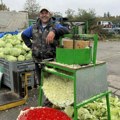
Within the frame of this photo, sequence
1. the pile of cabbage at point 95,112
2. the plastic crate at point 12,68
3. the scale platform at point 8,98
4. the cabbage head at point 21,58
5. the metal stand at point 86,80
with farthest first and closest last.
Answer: the cabbage head at point 21,58
the plastic crate at point 12,68
the scale platform at point 8,98
the pile of cabbage at point 95,112
the metal stand at point 86,80

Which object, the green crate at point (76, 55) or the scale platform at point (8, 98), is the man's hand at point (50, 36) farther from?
the scale platform at point (8, 98)

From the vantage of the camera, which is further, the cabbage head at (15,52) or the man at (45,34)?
the cabbage head at (15,52)

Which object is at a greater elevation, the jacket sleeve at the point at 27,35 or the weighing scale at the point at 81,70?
the jacket sleeve at the point at 27,35

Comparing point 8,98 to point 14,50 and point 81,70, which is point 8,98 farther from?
point 81,70

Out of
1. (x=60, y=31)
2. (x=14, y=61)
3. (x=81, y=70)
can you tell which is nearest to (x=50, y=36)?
(x=60, y=31)

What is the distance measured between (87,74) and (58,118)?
1.88 ft

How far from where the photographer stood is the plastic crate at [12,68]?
496 centimetres

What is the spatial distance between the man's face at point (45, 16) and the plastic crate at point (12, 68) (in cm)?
164

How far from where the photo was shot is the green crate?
2675mm

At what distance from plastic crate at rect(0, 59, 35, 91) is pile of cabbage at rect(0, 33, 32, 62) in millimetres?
111

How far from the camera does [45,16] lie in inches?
139

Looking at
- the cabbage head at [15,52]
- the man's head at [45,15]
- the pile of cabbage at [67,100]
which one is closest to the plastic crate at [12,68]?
the cabbage head at [15,52]

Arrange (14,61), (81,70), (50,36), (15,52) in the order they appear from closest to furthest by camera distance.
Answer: (81,70) → (50,36) → (14,61) → (15,52)

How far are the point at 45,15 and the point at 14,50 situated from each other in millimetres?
1968
